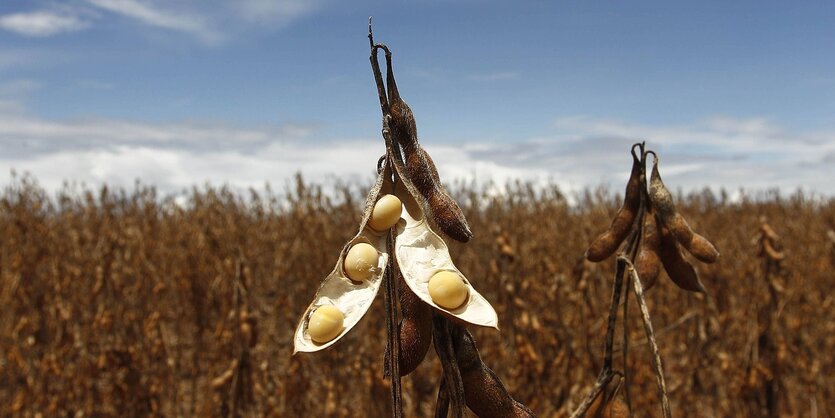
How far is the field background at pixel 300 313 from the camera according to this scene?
11.5 feet

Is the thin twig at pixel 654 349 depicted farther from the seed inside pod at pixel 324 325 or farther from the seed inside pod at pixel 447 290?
the seed inside pod at pixel 324 325

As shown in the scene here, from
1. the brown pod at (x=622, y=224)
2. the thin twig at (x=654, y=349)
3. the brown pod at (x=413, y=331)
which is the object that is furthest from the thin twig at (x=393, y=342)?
the brown pod at (x=622, y=224)

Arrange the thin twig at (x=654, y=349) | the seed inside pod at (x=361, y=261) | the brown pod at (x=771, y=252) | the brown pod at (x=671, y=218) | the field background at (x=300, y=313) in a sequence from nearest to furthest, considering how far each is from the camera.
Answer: the seed inside pod at (x=361, y=261) < the thin twig at (x=654, y=349) < the brown pod at (x=671, y=218) < the brown pod at (x=771, y=252) < the field background at (x=300, y=313)

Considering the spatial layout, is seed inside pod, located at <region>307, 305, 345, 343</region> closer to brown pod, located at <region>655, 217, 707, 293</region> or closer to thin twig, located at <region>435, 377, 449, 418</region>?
thin twig, located at <region>435, 377, 449, 418</region>

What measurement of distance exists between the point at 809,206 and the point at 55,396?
14.4 m

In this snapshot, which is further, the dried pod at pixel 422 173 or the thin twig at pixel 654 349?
the thin twig at pixel 654 349

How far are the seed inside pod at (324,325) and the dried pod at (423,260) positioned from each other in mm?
105

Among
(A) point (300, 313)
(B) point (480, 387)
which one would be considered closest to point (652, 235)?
(B) point (480, 387)

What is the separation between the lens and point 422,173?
0.84 m

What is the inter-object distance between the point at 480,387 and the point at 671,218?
63 centimetres

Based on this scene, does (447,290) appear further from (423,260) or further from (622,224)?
(622,224)

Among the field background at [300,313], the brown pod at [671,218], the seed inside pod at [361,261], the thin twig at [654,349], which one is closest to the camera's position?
the seed inside pod at [361,261]

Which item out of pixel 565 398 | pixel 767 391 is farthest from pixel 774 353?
pixel 565 398

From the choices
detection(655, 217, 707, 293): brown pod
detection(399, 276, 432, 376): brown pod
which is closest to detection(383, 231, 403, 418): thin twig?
detection(399, 276, 432, 376): brown pod
